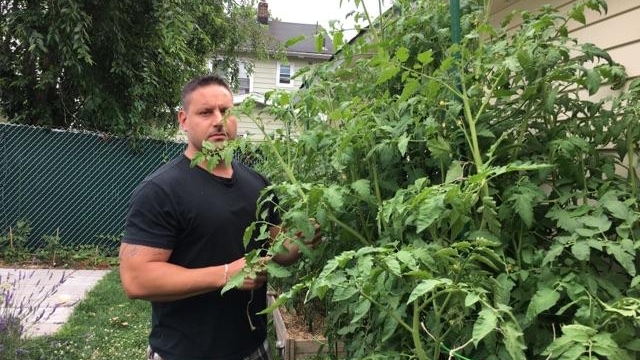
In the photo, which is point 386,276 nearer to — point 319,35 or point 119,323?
point 319,35

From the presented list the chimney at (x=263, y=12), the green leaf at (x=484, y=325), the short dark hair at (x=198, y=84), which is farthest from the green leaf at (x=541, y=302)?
the chimney at (x=263, y=12)

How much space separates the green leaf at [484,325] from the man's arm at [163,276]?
112 centimetres

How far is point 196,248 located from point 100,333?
348cm

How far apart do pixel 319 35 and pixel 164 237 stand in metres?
1.18

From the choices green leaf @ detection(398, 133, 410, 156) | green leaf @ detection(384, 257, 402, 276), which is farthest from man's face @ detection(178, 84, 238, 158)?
green leaf @ detection(384, 257, 402, 276)

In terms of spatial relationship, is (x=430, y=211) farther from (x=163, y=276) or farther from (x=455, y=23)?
(x=163, y=276)

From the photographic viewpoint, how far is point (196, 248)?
242 cm

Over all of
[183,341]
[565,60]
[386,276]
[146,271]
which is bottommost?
[183,341]

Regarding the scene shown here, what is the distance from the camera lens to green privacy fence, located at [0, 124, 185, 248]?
8469 mm

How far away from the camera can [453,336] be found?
1662 millimetres

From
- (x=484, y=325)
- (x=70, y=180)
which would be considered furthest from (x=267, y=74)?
(x=484, y=325)

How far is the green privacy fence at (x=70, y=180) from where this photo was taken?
27.8ft

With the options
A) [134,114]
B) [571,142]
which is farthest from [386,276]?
[134,114]

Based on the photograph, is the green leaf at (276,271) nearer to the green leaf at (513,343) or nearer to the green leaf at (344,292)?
the green leaf at (344,292)
